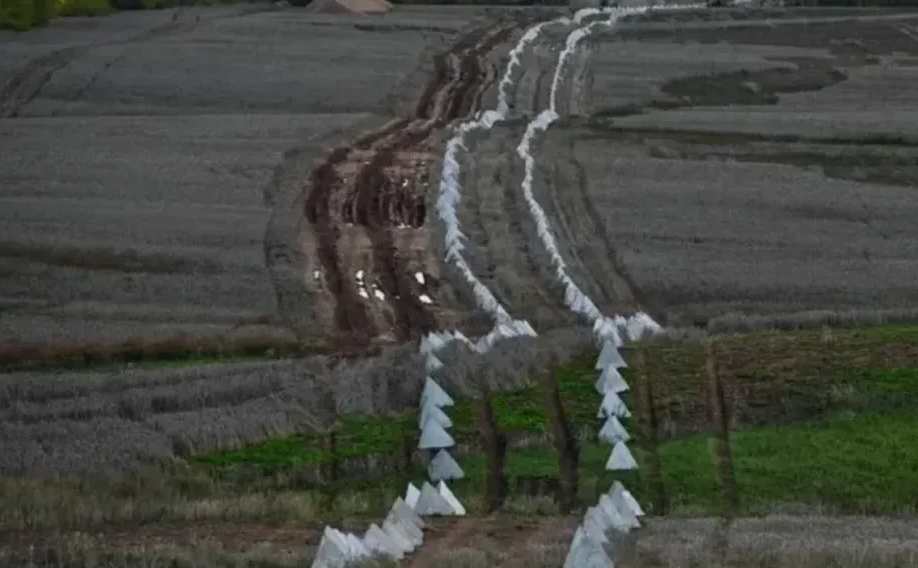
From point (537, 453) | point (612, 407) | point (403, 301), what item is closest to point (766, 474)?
point (612, 407)

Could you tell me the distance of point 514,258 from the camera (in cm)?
2483

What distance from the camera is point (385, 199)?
29.2m

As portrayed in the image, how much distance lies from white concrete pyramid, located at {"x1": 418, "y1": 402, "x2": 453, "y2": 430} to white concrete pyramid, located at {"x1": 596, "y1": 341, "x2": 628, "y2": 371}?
2.34 meters

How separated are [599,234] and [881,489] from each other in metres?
10.4

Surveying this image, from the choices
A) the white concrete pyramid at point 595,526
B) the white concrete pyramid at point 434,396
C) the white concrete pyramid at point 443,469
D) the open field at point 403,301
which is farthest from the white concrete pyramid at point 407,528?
the white concrete pyramid at point 434,396

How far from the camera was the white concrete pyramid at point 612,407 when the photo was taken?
1803cm

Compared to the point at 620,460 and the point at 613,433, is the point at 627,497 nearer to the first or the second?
the point at 620,460

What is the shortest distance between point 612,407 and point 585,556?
6.64m

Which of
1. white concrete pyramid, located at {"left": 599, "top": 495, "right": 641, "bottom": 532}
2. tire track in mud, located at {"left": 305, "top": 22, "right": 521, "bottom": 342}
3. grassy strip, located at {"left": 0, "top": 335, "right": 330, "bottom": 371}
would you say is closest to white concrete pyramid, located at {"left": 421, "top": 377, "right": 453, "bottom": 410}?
grassy strip, located at {"left": 0, "top": 335, "right": 330, "bottom": 371}

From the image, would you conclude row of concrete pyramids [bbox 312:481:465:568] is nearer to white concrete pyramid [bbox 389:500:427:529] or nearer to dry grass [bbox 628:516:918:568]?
white concrete pyramid [bbox 389:500:427:529]

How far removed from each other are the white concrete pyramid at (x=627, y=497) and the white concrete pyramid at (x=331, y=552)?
364 centimetres

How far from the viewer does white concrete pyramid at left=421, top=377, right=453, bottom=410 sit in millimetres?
18000

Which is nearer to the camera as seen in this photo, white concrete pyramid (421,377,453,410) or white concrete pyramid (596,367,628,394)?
white concrete pyramid (421,377,453,410)

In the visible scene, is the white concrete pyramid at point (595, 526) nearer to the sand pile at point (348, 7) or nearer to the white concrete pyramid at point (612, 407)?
the white concrete pyramid at point (612, 407)
